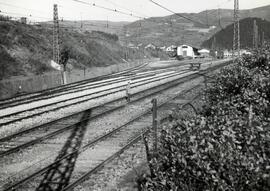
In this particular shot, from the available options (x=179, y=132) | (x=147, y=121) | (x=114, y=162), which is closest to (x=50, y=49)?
(x=147, y=121)

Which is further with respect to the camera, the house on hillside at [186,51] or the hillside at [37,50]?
Answer: the house on hillside at [186,51]

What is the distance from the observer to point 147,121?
17.2 metres

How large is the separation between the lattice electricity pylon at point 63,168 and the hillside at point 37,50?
28953 millimetres

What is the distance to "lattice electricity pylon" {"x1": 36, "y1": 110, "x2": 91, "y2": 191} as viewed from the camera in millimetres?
9360

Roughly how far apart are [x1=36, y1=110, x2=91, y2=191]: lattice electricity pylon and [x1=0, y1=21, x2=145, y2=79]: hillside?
28953 millimetres

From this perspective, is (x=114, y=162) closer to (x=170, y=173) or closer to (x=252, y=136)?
(x=170, y=173)

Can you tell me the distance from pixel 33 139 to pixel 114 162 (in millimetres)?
4580

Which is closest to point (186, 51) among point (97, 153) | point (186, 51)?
point (186, 51)

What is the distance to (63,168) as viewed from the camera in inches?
416

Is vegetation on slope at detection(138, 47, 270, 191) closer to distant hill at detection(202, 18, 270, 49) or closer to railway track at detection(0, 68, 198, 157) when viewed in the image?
railway track at detection(0, 68, 198, 157)

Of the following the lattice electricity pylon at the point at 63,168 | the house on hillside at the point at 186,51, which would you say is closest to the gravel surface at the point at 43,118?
the lattice electricity pylon at the point at 63,168

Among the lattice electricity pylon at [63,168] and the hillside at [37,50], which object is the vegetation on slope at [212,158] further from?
the hillside at [37,50]

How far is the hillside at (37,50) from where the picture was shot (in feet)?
150

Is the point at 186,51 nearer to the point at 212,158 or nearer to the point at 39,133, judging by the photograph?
the point at 39,133
